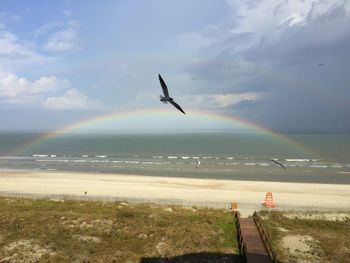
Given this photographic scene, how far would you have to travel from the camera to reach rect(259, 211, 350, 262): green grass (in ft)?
68.7

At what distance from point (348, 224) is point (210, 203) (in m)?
11.8

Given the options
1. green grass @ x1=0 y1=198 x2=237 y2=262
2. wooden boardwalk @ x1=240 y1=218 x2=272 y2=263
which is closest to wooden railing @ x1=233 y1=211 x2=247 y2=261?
wooden boardwalk @ x1=240 y1=218 x2=272 y2=263

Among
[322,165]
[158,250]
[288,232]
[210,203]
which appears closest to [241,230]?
[288,232]

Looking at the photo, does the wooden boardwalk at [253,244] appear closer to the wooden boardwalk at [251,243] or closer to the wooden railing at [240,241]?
the wooden boardwalk at [251,243]

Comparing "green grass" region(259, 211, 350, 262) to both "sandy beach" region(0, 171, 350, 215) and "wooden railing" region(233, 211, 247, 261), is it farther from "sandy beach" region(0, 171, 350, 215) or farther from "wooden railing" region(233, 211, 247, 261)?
"sandy beach" region(0, 171, 350, 215)

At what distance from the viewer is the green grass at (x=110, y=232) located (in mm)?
20859

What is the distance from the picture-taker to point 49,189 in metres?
43.8

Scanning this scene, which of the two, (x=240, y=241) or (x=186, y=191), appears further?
(x=186, y=191)

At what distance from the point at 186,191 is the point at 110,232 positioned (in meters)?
19.1

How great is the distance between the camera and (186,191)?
42.5m

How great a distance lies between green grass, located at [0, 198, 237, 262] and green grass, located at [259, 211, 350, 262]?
101 inches

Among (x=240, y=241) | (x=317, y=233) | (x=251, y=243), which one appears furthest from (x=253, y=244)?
(x=317, y=233)

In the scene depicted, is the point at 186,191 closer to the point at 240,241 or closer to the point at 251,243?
the point at 240,241

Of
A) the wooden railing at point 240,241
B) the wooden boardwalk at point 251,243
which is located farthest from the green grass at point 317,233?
the wooden railing at point 240,241
